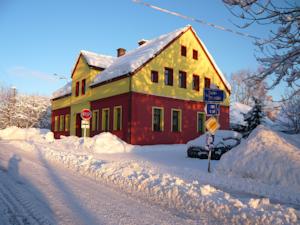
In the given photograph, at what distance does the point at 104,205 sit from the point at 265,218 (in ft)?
9.76

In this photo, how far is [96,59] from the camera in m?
30.0

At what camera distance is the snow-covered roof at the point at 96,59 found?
28.9m

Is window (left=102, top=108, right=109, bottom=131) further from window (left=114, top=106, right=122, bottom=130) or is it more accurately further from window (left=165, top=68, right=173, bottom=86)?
window (left=165, top=68, right=173, bottom=86)

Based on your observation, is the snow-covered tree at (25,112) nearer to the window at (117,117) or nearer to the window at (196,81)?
the window at (117,117)

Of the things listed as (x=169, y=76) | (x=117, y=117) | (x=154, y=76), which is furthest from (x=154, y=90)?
(x=117, y=117)

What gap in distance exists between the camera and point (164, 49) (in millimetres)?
24734

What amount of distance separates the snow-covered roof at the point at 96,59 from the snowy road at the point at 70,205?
2136cm

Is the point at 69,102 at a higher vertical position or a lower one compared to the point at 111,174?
higher

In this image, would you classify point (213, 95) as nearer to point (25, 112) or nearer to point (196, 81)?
point (196, 81)

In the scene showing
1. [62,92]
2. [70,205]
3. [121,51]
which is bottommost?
[70,205]

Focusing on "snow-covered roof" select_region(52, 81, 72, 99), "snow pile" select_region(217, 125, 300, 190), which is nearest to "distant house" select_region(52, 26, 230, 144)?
"snow-covered roof" select_region(52, 81, 72, 99)

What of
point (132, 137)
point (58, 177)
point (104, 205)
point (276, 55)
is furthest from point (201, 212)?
point (132, 137)

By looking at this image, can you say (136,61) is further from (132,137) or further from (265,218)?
(265,218)

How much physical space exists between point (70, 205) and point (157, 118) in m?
18.2
